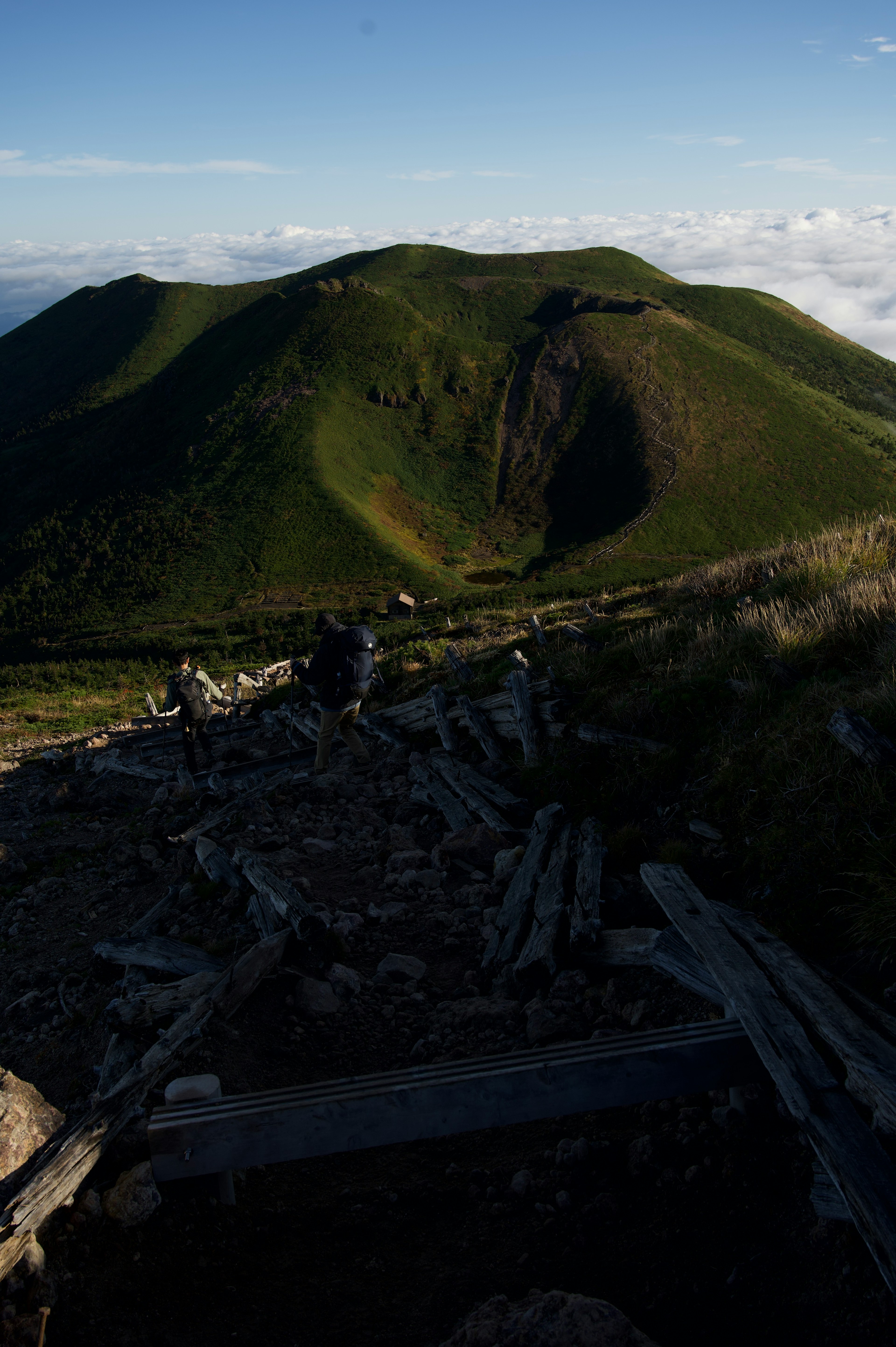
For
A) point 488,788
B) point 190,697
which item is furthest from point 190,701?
point 488,788

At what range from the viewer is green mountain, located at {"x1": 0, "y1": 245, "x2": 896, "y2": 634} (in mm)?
88750

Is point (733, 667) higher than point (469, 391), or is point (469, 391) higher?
point (469, 391)

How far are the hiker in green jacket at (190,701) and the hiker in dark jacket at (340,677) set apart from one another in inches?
94.8

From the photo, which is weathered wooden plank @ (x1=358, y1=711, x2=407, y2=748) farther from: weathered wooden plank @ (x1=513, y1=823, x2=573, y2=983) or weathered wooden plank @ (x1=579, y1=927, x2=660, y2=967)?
weathered wooden plank @ (x1=579, y1=927, x2=660, y2=967)

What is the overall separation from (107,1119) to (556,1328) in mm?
2209

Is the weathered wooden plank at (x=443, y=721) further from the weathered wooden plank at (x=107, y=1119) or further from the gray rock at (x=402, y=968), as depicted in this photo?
the weathered wooden plank at (x=107, y=1119)

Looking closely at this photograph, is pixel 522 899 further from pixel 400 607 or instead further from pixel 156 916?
pixel 400 607

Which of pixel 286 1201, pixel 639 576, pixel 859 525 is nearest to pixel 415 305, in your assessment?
pixel 639 576

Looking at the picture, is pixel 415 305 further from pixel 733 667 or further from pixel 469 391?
pixel 733 667

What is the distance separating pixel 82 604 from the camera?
281ft

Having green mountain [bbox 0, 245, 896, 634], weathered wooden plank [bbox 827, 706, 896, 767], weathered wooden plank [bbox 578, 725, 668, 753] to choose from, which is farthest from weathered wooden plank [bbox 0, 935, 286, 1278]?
green mountain [bbox 0, 245, 896, 634]

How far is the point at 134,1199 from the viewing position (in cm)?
313

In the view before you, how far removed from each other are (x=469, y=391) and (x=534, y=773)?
431ft

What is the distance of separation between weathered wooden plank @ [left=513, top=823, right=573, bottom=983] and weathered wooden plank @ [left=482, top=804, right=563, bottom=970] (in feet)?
0.16
